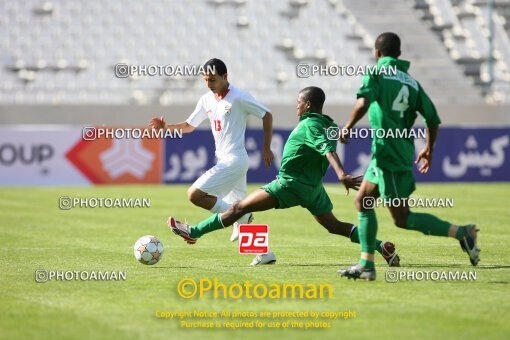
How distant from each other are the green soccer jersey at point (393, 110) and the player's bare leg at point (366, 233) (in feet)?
0.95

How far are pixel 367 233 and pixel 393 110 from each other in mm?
1194

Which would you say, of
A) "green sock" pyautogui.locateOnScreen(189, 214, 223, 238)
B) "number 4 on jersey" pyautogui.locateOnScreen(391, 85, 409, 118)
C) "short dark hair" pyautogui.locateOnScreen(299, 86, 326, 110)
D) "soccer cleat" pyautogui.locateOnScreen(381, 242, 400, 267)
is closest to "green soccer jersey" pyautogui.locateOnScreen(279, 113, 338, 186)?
"short dark hair" pyautogui.locateOnScreen(299, 86, 326, 110)

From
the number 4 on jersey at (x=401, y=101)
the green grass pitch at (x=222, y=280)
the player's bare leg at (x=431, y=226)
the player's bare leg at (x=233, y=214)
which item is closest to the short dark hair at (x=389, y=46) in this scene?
the number 4 on jersey at (x=401, y=101)

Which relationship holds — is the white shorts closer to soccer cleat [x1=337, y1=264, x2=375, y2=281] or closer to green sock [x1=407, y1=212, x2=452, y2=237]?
soccer cleat [x1=337, y1=264, x2=375, y2=281]

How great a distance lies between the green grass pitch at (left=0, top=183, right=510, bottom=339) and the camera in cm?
693

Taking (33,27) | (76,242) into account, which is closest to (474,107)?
(33,27)

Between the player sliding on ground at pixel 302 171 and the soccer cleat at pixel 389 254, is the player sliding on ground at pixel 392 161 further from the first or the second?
the soccer cleat at pixel 389 254

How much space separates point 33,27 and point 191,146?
8.74m

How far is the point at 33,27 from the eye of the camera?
3150 cm

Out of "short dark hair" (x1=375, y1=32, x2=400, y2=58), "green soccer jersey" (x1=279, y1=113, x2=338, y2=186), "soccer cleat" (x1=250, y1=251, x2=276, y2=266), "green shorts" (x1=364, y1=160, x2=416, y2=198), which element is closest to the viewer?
"green shorts" (x1=364, y1=160, x2=416, y2=198)

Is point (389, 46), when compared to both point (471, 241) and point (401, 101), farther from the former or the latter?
point (471, 241)

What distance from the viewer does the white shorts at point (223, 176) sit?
11086 mm

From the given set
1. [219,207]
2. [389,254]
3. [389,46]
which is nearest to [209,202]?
[219,207]

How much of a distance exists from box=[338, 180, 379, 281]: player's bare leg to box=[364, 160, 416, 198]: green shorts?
118 millimetres
